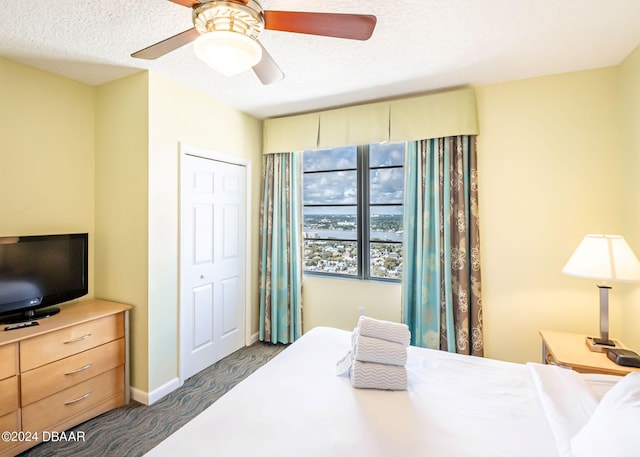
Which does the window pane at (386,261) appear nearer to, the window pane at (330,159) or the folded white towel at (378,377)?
the window pane at (330,159)

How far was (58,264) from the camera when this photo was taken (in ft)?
7.42

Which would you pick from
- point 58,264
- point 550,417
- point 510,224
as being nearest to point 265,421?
point 550,417

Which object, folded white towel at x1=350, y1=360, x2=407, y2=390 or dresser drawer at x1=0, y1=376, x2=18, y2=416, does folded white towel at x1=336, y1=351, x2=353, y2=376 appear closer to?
folded white towel at x1=350, y1=360, x2=407, y2=390

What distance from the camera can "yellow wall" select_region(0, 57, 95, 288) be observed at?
2.21 m

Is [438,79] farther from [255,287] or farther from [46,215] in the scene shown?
[46,215]

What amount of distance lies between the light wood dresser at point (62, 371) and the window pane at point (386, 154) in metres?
2.61

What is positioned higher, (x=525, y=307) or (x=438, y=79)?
(x=438, y=79)

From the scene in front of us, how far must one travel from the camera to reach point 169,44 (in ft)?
4.68

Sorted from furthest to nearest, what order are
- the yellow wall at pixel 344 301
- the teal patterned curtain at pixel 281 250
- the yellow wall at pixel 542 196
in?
the teal patterned curtain at pixel 281 250 < the yellow wall at pixel 344 301 < the yellow wall at pixel 542 196

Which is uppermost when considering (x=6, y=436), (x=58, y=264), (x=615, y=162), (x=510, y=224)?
Result: (x=615, y=162)

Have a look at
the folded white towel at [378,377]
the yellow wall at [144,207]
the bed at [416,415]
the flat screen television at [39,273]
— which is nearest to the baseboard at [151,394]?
the yellow wall at [144,207]

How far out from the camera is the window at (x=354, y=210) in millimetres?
3139

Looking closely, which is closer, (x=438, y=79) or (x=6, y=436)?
(x=6, y=436)

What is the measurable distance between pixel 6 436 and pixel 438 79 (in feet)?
12.5
